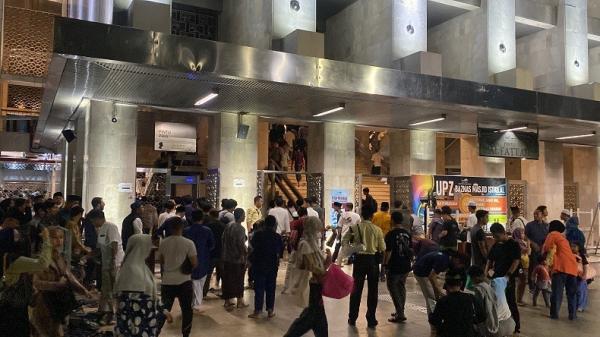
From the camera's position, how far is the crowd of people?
15.7 feet

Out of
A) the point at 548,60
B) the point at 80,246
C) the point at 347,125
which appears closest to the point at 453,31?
the point at 548,60

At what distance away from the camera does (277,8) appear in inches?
498

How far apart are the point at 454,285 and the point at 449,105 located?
24.5 feet

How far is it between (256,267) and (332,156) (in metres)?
7.57

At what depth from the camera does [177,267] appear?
582 cm

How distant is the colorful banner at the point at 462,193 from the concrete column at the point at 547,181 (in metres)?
2.69

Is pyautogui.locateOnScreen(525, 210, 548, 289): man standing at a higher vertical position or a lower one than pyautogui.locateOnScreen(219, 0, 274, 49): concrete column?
lower

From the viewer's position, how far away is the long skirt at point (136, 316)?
4719 millimetres

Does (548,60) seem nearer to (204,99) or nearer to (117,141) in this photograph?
(204,99)

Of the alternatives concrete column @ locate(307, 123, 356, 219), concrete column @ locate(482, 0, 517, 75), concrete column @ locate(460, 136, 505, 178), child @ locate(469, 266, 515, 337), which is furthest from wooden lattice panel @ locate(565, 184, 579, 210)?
child @ locate(469, 266, 515, 337)

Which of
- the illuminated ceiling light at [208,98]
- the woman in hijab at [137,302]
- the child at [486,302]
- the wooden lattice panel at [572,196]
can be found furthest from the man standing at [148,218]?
the wooden lattice panel at [572,196]

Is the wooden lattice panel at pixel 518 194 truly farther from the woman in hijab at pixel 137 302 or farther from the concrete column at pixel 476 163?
the woman in hijab at pixel 137 302

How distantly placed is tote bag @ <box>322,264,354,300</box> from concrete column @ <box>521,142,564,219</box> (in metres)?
13.9

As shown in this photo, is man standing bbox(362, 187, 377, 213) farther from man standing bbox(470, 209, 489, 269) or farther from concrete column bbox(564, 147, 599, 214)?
concrete column bbox(564, 147, 599, 214)
